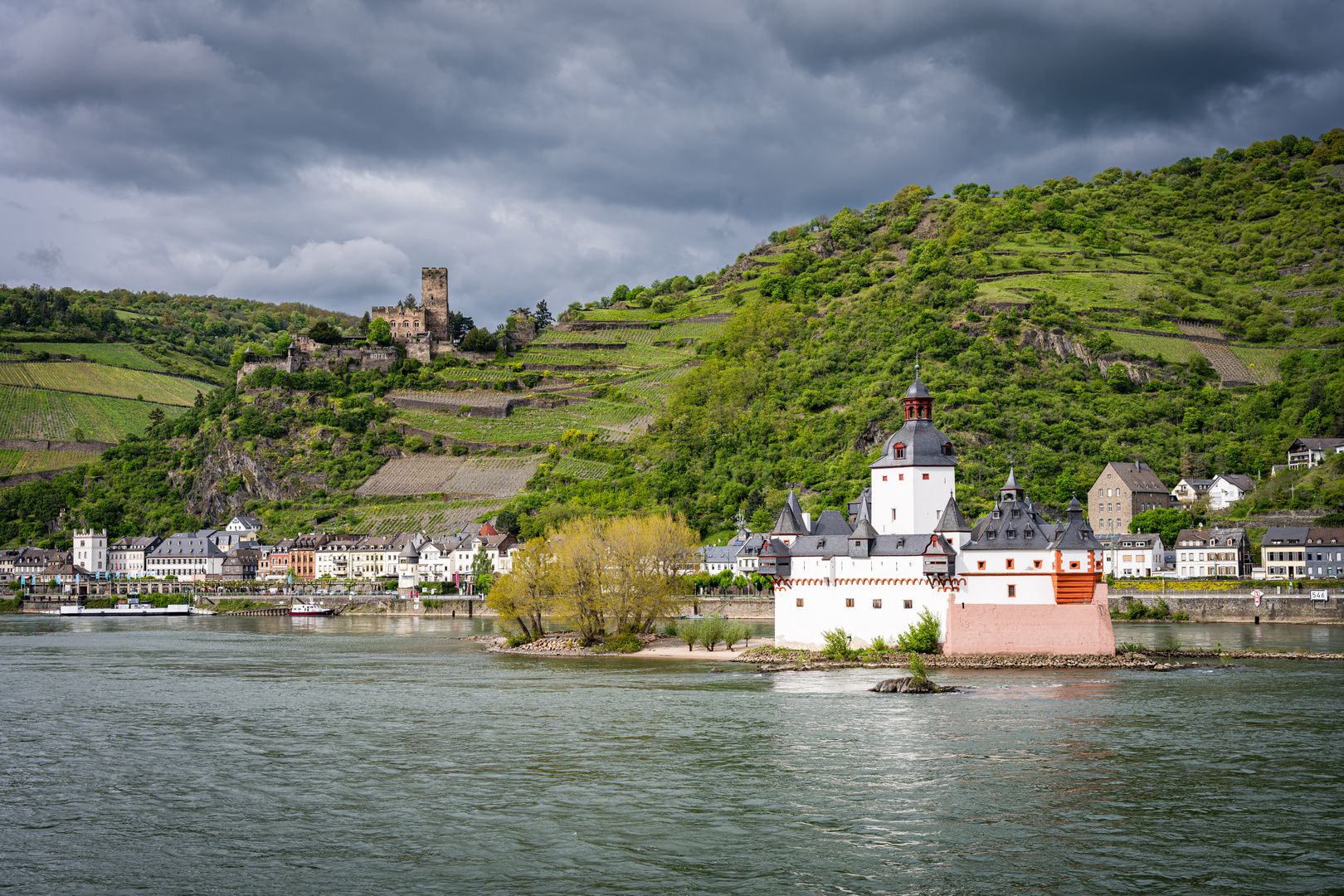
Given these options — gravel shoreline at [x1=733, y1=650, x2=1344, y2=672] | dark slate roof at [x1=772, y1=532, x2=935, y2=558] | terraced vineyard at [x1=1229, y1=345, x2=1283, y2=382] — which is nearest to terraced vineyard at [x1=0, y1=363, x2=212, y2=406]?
dark slate roof at [x1=772, y1=532, x2=935, y2=558]

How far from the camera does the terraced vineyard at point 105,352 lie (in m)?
175

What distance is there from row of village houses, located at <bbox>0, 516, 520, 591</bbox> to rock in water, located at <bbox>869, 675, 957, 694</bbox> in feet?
240

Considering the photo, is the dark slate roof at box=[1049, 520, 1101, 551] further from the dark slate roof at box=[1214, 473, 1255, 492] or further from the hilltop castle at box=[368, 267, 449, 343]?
the hilltop castle at box=[368, 267, 449, 343]

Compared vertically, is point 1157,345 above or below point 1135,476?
above

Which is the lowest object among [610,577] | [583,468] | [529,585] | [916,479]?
[529,585]

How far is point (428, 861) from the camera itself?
63.8 ft

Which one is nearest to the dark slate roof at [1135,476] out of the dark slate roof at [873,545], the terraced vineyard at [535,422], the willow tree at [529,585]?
the dark slate roof at [873,545]

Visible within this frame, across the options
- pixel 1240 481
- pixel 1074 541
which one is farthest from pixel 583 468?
pixel 1074 541

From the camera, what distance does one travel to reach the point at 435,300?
17162cm

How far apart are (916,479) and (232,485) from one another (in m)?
113

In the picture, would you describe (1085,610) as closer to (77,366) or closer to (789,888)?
(789,888)

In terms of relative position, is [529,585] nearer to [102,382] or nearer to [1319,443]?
[1319,443]

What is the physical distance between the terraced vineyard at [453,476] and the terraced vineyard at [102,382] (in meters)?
55.7

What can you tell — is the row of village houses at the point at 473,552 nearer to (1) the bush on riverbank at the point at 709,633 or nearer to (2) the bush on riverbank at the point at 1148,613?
(1) the bush on riverbank at the point at 709,633
